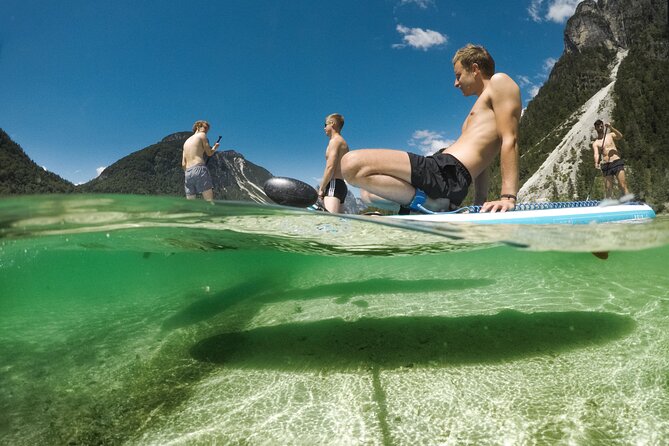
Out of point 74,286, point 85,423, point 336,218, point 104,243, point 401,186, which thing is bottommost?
point 74,286

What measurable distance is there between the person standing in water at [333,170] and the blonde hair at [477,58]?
3255mm

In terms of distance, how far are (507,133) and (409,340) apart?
88.0 inches

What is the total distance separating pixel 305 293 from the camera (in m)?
5.59

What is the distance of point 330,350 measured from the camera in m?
2.89

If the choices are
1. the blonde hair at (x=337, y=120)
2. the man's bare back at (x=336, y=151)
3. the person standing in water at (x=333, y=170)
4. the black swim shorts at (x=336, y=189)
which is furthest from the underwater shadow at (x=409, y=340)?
the blonde hair at (x=337, y=120)

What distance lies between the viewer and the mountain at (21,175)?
114m

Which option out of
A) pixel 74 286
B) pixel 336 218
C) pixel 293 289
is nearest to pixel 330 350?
pixel 336 218

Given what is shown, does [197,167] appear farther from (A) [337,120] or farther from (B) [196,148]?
(A) [337,120]

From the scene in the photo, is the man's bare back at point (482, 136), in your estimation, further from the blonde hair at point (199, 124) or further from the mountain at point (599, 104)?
the mountain at point (599, 104)

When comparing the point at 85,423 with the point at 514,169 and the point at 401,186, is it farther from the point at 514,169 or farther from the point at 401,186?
the point at 514,169

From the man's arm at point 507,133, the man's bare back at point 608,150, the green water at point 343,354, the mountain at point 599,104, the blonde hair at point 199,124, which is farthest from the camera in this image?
the mountain at point 599,104

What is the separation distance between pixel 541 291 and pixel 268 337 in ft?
11.9

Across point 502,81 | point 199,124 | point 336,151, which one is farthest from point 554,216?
point 199,124

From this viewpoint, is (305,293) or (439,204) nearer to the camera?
(439,204)
